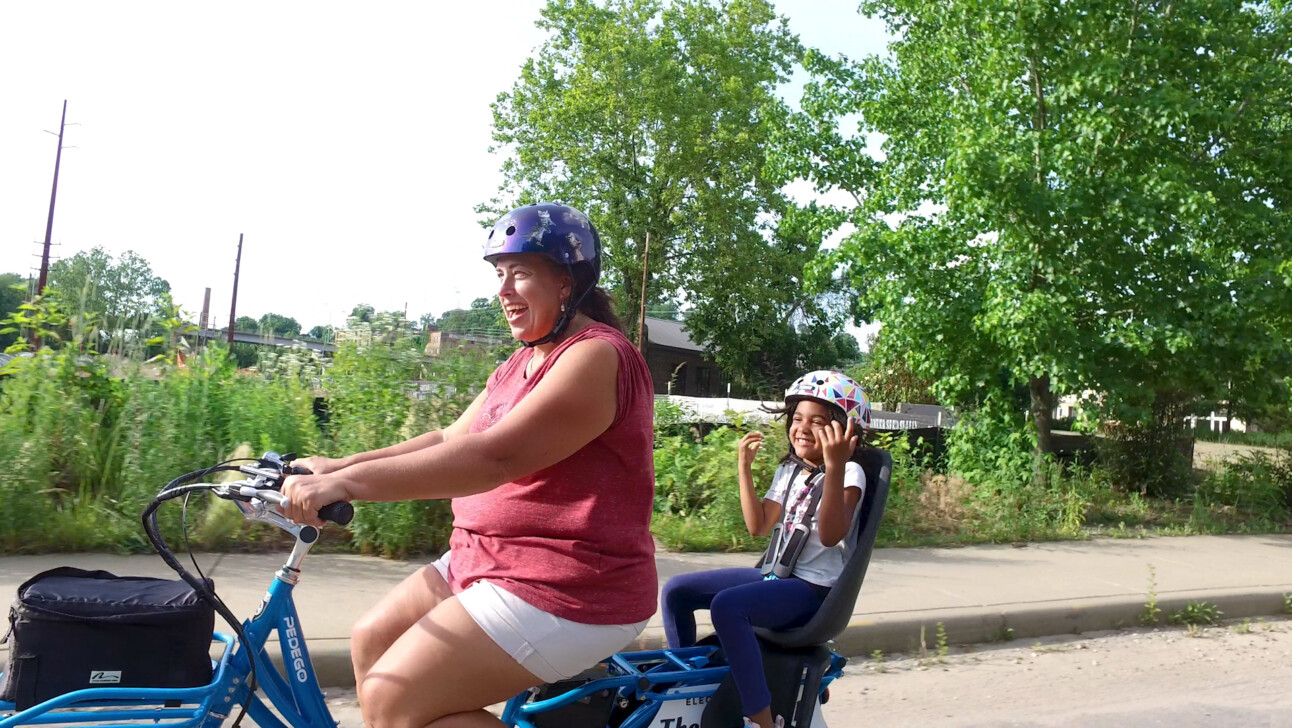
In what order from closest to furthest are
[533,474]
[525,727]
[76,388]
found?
[533,474] < [525,727] < [76,388]

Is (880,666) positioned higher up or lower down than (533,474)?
lower down

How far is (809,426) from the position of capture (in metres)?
3.82

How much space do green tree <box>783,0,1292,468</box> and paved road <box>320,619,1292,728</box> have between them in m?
4.87

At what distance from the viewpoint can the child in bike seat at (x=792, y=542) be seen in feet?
10.6

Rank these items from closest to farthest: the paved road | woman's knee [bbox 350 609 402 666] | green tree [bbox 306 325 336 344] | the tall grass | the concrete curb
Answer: woman's knee [bbox 350 609 402 666] → the paved road → the concrete curb → the tall grass → green tree [bbox 306 325 336 344]

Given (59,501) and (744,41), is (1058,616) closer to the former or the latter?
(59,501)

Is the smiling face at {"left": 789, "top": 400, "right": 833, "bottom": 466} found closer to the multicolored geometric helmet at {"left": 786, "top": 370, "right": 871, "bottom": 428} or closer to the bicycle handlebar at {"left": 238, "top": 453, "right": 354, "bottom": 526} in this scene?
the multicolored geometric helmet at {"left": 786, "top": 370, "right": 871, "bottom": 428}

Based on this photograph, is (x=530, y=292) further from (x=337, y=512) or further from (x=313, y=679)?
(x=313, y=679)

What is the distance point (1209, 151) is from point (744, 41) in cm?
2664

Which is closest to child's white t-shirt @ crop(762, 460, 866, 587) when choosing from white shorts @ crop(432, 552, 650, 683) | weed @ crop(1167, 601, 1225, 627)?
white shorts @ crop(432, 552, 650, 683)

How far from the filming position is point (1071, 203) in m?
10.8

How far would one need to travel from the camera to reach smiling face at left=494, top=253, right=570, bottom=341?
8.89 feet

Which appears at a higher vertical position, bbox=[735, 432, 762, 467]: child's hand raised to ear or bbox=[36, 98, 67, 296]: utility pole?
bbox=[36, 98, 67, 296]: utility pole

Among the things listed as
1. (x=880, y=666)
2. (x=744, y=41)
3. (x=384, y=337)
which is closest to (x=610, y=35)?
(x=744, y=41)
